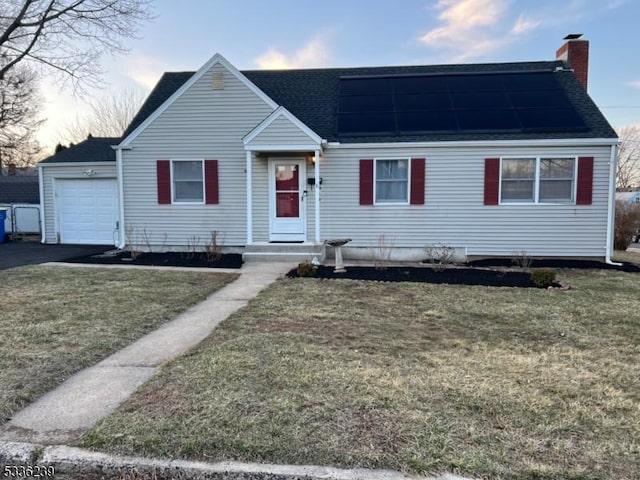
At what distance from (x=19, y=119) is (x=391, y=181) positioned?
96.1 ft

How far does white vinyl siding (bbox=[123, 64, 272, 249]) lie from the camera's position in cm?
1148

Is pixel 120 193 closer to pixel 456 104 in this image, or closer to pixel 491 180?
pixel 456 104

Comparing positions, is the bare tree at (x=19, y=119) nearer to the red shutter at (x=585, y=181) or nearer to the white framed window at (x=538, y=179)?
the white framed window at (x=538, y=179)

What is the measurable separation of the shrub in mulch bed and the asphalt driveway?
21.5 ft

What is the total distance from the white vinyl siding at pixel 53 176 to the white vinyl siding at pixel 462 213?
7.21 metres

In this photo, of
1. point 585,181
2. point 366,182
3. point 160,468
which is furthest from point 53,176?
point 585,181

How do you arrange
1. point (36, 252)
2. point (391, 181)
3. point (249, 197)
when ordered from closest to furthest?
point (249, 197) → point (391, 181) → point (36, 252)

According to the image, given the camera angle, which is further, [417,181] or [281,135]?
[417,181]

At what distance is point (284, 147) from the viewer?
422 inches

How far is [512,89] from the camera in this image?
40.5 feet

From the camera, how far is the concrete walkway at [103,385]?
2852 mm

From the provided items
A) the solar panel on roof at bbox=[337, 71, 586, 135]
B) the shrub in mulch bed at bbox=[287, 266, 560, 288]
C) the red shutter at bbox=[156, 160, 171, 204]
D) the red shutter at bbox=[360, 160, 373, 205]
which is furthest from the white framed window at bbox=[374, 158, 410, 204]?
the red shutter at bbox=[156, 160, 171, 204]

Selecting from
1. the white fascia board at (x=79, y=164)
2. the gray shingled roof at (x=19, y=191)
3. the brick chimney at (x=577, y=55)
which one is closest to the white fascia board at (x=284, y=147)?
the white fascia board at (x=79, y=164)

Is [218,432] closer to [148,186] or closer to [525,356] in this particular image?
[525,356]
